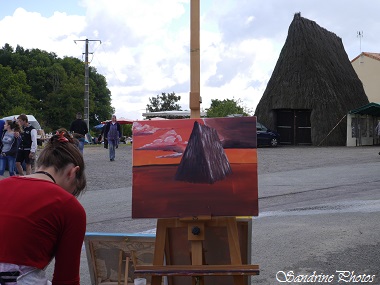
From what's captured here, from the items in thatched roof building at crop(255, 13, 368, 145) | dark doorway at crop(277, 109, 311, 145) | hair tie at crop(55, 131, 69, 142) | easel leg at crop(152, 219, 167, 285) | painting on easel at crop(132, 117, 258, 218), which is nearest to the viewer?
hair tie at crop(55, 131, 69, 142)

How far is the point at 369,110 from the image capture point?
38.0 meters

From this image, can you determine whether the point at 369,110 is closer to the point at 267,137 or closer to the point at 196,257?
the point at 267,137

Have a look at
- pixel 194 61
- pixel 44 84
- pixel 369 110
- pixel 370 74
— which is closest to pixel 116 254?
pixel 194 61

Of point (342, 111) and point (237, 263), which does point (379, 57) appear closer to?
point (342, 111)

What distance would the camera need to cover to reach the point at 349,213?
10516 mm

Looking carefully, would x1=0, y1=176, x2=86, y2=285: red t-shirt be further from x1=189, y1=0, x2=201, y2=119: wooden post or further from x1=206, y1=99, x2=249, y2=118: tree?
x1=206, y1=99, x2=249, y2=118: tree

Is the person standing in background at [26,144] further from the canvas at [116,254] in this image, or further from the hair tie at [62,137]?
the hair tie at [62,137]

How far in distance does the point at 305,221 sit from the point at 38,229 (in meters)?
7.53

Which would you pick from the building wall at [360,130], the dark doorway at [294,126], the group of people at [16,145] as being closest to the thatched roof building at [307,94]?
the dark doorway at [294,126]

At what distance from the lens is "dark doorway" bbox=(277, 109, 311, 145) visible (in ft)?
129

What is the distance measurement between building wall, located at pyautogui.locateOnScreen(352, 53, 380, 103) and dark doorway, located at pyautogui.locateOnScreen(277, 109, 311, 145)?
2195cm

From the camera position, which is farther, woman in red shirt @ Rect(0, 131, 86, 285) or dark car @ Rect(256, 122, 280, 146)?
dark car @ Rect(256, 122, 280, 146)

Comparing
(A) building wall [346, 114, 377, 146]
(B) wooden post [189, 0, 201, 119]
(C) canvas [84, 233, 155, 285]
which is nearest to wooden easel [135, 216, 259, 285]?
(C) canvas [84, 233, 155, 285]

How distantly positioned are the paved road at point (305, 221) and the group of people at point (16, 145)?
1.88m
